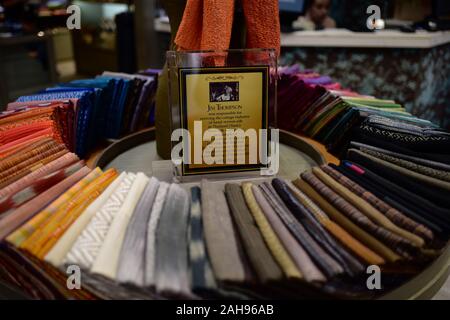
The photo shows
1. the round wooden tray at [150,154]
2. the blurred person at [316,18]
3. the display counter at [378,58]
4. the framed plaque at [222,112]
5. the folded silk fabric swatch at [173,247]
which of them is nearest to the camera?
the folded silk fabric swatch at [173,247]

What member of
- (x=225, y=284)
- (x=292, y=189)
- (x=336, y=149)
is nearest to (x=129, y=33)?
(x=336, y=149)

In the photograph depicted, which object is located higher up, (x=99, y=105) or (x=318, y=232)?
(x=99, y=105)

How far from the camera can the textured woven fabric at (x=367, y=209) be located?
67 cm

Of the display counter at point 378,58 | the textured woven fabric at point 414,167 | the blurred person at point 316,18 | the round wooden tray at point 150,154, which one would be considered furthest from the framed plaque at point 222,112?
the blurred person at point 316,18

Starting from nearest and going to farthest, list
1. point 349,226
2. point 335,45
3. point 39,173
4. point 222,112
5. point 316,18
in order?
point 349,226
point 39,173
point 222,112
point 335,45
point 316,18

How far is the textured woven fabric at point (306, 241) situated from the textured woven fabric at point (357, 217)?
0.09m

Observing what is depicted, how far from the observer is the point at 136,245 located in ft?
2.12

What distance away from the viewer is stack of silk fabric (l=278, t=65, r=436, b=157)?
3.89ft

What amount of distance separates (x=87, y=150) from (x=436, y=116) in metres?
2.85

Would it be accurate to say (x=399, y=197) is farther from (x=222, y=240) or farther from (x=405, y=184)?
(x=222, y=240)

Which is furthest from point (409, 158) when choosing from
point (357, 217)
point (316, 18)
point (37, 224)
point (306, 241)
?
point (316, 18)

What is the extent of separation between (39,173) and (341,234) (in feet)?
1.92

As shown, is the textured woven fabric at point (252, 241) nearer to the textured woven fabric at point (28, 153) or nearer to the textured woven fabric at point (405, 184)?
the textured woven fabric at point (405, 184)

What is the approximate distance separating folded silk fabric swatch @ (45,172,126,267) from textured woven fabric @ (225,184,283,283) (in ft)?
0.75
